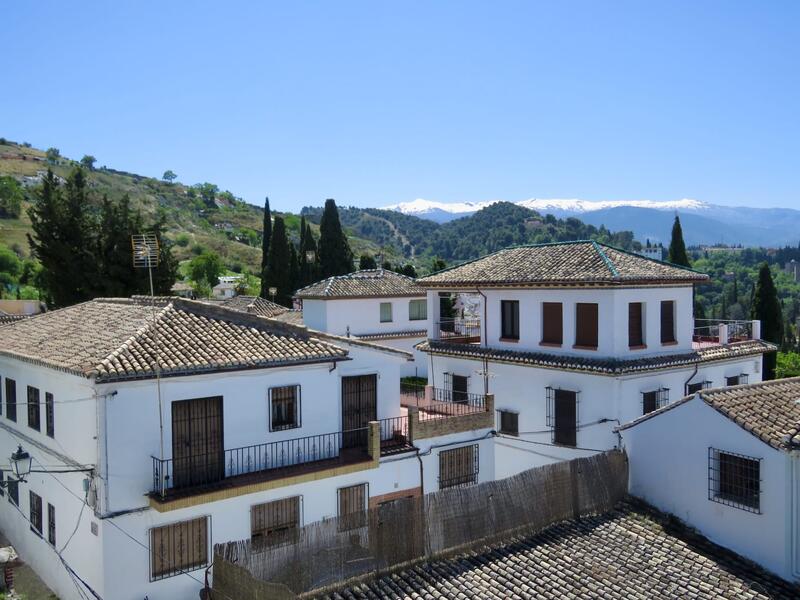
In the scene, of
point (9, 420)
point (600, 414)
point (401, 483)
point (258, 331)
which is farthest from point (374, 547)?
point (9, 420)

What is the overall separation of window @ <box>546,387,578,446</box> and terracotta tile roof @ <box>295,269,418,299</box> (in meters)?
14.9

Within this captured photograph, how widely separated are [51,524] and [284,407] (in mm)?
6022

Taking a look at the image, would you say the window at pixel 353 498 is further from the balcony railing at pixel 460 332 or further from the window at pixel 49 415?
the balcony railing at pixel 460 332

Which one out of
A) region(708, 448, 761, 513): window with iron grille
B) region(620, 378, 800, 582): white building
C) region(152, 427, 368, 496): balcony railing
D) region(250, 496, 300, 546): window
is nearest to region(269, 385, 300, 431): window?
region(152, 427, 368, 496): balcony railing

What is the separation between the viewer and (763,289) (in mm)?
39719

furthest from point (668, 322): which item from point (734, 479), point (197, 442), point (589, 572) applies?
point (197, 442)

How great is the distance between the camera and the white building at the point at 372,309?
3572 cm

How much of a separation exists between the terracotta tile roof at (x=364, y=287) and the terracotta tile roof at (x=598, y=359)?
434 inches

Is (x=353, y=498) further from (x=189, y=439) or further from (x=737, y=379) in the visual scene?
(x=737, y=379)

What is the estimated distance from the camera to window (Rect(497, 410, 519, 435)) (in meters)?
22.4

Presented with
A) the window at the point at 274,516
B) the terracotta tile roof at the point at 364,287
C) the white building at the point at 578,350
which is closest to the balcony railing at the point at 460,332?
the white building at the point at 578,350

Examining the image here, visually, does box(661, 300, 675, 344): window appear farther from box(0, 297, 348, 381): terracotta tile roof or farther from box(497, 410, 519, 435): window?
box(0, 297, 348, 381): terracotta tile roof

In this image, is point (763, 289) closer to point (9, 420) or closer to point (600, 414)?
point (600, 414)

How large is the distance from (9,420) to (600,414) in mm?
16519
